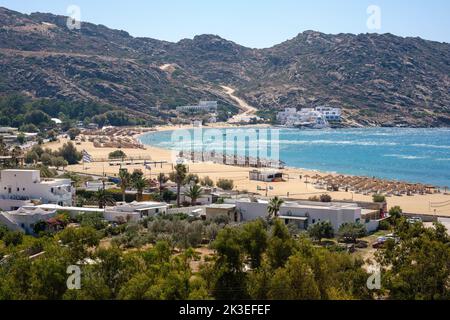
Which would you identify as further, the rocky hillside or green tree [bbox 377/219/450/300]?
the rocky hillside

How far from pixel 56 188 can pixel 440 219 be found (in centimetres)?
2297

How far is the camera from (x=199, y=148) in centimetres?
9175

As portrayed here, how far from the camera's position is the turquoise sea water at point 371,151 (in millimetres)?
71438

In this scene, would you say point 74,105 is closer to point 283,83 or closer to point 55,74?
point 55,74

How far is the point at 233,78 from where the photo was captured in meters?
198

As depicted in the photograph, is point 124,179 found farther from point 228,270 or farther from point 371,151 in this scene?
point 371,151

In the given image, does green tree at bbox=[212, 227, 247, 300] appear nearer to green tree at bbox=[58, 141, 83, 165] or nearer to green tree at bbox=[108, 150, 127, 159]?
green tree at bbox=[58, 141, 83, 165]

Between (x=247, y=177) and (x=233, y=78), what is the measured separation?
141620 millimetres

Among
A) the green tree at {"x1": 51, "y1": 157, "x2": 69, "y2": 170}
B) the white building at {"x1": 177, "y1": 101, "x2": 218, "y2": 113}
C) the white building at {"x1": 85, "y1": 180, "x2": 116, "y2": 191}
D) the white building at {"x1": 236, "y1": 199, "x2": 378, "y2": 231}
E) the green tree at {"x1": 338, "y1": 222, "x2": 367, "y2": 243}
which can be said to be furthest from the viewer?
the white building at {"x1": 177, "y1": 101, "x2": 218, "y2": 113}

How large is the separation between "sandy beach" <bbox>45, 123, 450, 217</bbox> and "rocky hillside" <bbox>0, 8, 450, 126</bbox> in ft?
195

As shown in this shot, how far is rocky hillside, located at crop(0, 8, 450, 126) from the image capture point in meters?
140

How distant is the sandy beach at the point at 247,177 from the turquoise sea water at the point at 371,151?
10.3 m

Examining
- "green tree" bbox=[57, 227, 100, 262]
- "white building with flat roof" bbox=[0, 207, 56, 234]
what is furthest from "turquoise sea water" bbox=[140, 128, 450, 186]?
"green tree" bbox=[57, 227, 100, 262]
